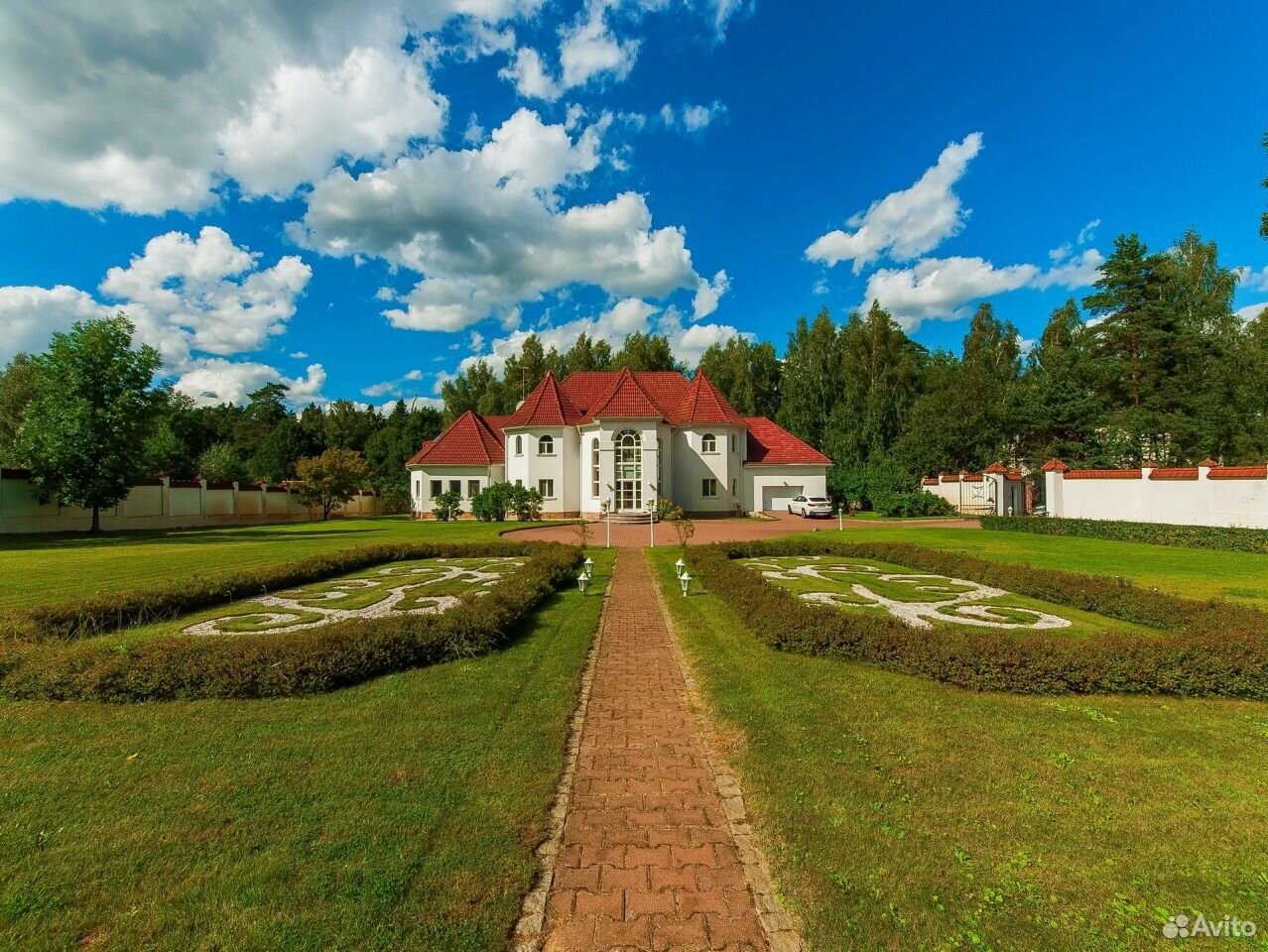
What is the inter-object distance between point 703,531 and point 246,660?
21.9 metres

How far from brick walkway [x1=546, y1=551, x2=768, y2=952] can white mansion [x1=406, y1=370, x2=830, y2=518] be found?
26.7 meters

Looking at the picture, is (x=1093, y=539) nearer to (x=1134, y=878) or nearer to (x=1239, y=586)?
(x=1239, y=586)

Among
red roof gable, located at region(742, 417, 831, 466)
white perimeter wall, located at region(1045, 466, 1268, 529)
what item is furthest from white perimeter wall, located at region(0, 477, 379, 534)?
white perimeter wall, located at region(1045, 466, 1268, 529)

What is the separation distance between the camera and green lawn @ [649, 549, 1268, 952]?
2756 mm

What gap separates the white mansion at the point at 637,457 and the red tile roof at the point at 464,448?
14 centimetres

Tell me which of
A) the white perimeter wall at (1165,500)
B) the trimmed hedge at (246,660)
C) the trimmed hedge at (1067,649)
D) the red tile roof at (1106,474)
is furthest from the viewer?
the red tile roof at (1106,474)

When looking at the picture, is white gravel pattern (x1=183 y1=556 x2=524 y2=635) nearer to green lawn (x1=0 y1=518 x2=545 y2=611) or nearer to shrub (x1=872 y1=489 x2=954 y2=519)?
green lawn (x1=0 y1=518 x2=545 y2=611)

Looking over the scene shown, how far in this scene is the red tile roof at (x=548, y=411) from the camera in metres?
35.3

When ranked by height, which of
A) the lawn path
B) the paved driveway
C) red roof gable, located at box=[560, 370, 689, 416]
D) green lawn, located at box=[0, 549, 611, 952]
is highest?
red roof gable, located at box=[560, 370, 689, 416]

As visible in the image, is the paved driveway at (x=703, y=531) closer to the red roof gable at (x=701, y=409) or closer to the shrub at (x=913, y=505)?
the shrub at (x=913, y=505)

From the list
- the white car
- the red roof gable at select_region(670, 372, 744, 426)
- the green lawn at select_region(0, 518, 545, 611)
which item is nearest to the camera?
the green lawn at select_region(0, 518, 545, 611)

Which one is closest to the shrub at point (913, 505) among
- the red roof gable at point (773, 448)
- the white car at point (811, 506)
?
the red roof gable at point (773, 448)

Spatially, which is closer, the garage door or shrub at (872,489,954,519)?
shrub at (872,489,954,519)

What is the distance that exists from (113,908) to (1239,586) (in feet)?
56.6
